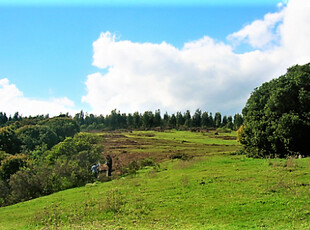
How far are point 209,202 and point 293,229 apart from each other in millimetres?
5487

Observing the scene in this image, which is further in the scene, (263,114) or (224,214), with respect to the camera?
(263,114)

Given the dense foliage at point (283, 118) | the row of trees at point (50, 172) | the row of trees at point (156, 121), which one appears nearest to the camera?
the dense foliage at point (283, 118)

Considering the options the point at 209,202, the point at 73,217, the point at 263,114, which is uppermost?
the point at 263,114

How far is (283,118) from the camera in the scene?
2816cm

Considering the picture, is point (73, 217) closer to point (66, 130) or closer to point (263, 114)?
point (263, 114)

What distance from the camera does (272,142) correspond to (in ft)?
97.8

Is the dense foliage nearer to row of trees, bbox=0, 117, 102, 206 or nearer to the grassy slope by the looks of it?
the grassy slope

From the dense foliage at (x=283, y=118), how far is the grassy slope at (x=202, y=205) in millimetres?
6490

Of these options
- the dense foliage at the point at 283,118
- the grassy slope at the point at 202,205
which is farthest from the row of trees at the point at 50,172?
the dense foliage at the point at 283,118

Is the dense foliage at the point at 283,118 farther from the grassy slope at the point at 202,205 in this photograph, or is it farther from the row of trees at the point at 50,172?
the row of trees at the point at 50,172

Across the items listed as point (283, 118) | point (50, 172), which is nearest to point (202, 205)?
point (283, 118)

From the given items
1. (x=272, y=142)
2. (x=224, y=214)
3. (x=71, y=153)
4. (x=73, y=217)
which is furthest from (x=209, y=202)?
(x=71, y=153)

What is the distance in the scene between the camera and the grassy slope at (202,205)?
12516mm

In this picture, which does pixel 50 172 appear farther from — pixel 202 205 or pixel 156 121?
pixel 156 121
